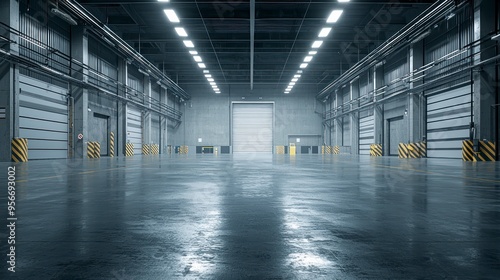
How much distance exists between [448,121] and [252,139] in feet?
86.1

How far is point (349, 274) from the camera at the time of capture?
1.75m

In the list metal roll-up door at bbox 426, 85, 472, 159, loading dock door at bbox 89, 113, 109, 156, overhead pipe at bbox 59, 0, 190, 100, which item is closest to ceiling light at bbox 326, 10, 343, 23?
metal roll-up door at bbox 426, 85, 472, 159

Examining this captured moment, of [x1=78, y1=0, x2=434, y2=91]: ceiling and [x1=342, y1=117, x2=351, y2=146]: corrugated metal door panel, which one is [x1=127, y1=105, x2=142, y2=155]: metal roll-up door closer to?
[x1=78, y1=0, x2=434, y2=91]: ceiling

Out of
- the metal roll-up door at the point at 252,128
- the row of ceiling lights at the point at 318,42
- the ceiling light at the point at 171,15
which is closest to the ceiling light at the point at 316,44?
the row of ceiling lights at the point at 318,42

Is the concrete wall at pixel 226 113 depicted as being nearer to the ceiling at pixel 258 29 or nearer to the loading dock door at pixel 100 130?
the ceiling at pixel 258 29

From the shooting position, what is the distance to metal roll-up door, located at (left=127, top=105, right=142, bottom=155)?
93.6 ft

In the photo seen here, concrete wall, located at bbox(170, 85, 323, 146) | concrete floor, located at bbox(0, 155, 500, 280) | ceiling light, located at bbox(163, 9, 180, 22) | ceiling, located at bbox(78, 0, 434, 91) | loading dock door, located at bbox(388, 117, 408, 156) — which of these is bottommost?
concrete floor, located at bbox(0, 155, 500, 280)

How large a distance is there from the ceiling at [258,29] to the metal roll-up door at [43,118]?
191 inches

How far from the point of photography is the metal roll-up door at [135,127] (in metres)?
28.5

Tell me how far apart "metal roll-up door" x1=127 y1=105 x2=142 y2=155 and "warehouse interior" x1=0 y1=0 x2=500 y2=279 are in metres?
0.26

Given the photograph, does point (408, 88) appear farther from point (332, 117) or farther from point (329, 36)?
point (332, 117)

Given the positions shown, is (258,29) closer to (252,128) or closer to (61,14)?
(61,14)

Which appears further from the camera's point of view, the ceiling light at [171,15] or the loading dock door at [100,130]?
the loading dock door at [100,130]

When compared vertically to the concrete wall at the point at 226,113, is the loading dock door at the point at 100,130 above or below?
below
